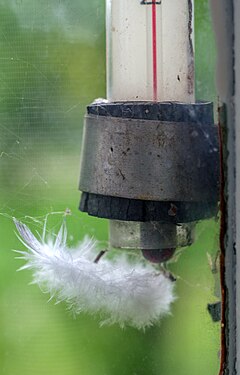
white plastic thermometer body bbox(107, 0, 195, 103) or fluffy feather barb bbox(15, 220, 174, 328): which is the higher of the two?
white plastic thermometer body bbox(107, 0, 195, 103)

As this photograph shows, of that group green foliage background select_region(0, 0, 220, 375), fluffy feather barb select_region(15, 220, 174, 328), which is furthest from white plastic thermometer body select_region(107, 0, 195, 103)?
fluffy feather barb select_region(15, 220, 174, 328)

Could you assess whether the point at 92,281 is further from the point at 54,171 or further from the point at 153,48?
the point at 153,48

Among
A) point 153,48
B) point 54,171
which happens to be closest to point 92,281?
point 54,171

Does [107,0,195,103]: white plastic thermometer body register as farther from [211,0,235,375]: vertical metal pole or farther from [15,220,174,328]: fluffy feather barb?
[15,220,174,328]: fluffy feather barb

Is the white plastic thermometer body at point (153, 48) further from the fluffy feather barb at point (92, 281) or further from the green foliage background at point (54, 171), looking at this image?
the fluffy feather barb at point (92, 281)

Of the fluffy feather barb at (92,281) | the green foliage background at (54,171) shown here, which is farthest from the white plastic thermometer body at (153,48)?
the fluffy feather barb at (92,281)

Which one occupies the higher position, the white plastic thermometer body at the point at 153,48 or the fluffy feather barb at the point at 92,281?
the white plastic thermometer body at the point at 153,48
